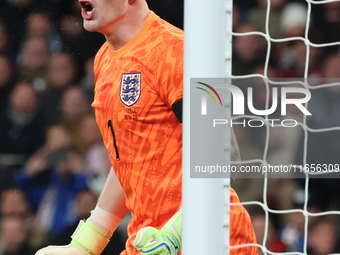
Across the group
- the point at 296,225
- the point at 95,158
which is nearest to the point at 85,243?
the point at 95,158

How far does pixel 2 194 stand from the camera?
1.96 metres

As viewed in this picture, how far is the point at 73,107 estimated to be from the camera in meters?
1.98

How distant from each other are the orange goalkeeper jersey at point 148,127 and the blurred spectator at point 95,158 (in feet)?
2.78

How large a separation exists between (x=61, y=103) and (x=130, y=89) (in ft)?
3.40

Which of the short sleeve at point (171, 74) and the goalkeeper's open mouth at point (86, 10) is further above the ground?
the goalkeeper's open mouth at point (86, 10)

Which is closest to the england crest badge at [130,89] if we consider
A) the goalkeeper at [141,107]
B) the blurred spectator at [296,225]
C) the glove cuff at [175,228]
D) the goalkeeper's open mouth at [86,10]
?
the goalkeeper at [141,107]

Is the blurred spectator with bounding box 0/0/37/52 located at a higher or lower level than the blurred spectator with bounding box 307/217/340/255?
higher

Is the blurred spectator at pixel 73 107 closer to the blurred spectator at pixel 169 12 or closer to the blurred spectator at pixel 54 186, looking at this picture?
the blurred spectator at pixel 54 186

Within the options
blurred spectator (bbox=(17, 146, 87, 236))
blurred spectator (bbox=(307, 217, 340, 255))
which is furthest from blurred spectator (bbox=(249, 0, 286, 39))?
blurred spectator (bbox=(17, 146, 87, 236))

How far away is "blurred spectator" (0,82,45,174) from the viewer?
1952 mm

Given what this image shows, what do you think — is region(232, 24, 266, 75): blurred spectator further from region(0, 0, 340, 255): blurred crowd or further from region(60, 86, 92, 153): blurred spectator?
region(60, 86, 92, 153): blurred spectator

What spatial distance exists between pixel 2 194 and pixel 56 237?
1.05 feet

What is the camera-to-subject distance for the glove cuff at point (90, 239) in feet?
3.73

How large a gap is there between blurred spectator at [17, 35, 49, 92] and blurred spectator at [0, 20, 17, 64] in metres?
0.03
